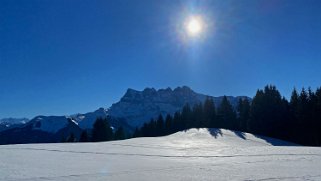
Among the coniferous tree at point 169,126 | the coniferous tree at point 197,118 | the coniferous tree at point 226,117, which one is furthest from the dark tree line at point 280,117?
the coniferous tree at point 169,126

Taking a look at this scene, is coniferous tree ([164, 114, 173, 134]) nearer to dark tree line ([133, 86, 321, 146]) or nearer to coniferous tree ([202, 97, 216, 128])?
coniferous tree ([202, 97, 216, 128])

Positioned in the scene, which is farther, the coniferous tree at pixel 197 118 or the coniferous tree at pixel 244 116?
the coniferous tree at pixel 197 118

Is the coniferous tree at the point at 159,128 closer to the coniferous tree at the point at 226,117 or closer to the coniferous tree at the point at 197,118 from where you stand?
the coniferous tree at the point at 197,118

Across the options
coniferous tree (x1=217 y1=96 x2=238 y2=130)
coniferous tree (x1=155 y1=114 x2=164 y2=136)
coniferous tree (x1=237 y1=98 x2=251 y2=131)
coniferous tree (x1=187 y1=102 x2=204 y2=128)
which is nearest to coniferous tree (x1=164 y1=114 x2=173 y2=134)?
coniferous tree (x1=155 y1=114 x2=164 y2=136)

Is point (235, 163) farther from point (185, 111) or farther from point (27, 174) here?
point (185, 111)

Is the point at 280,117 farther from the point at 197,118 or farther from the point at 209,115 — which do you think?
the point at 197,118

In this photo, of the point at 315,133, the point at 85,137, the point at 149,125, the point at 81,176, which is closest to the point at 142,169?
the point at 81,176

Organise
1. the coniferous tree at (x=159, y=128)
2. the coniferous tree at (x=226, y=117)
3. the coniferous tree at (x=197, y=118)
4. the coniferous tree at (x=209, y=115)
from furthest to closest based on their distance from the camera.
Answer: the coniferous tree at (x=159, y=128)
the coniferous tree at (x=197, y=118)
the coniferous tree at (x=209, y=115)
the coniferous tree at (x=226, y=117)

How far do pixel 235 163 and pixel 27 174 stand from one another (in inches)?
317

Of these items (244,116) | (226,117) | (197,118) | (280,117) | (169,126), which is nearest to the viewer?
(280,117)

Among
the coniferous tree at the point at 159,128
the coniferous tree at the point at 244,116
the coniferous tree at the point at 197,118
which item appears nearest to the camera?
the coniferous tree at the point at 244,116

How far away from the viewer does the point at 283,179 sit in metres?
9.51

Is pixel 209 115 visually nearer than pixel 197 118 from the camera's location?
Yes

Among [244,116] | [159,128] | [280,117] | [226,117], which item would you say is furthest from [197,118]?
[280,117]
